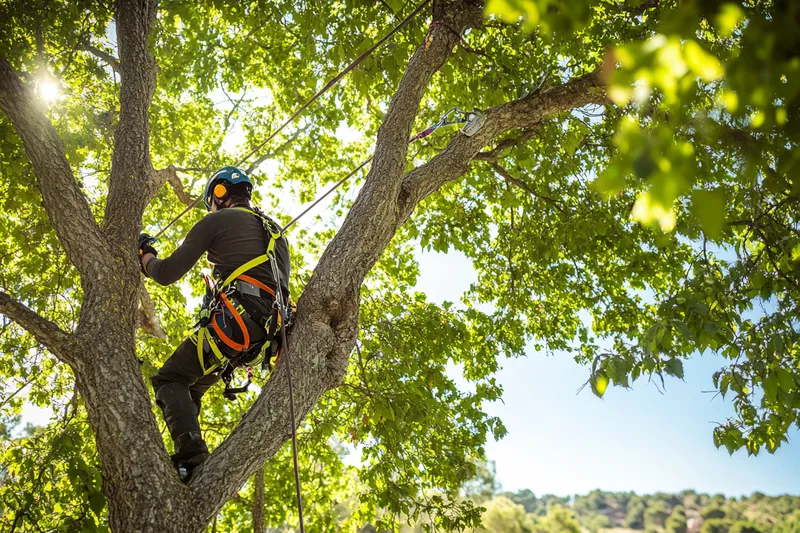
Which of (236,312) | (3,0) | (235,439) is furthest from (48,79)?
(235,439)

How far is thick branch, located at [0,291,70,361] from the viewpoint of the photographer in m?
2.66

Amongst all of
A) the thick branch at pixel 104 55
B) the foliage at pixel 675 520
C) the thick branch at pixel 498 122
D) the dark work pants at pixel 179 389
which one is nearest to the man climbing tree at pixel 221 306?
the dark work pants at pixel 179 389

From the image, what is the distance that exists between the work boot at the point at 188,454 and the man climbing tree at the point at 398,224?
20 cm

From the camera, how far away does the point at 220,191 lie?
3787mm

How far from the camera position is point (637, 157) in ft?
3.14

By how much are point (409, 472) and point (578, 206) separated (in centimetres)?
397

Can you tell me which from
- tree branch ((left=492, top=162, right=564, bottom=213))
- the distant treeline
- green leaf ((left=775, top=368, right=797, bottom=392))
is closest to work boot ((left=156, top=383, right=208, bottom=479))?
green leaf ((left=775, top=368, right=797, bottom=392))

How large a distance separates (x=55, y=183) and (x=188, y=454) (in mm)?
1700

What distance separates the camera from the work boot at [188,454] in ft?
9.00

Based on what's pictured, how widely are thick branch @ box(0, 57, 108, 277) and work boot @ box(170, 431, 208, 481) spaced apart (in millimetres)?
1032

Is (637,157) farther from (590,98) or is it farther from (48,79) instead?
(48,79)

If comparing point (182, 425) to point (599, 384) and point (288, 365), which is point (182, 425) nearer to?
point (288, 365)

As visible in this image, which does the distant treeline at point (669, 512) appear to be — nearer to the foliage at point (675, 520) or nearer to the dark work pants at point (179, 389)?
the foliage at point (675, 520)

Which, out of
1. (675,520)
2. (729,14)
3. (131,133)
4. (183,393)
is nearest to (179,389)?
(183,393)
